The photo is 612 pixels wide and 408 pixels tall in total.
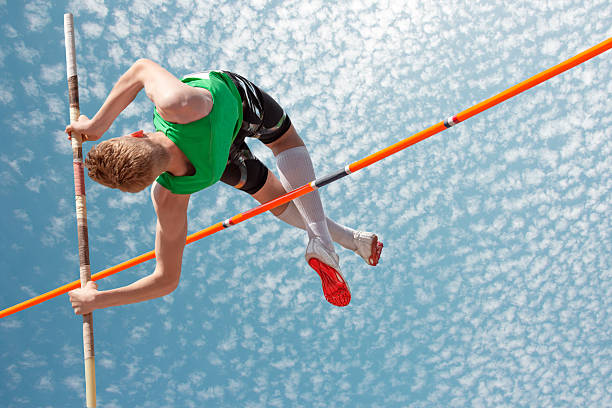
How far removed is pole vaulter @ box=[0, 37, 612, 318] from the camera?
3.33 metres

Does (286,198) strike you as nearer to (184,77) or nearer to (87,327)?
(184,77)

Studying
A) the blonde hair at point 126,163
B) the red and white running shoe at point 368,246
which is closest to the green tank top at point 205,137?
the blonde hair at point 126,163

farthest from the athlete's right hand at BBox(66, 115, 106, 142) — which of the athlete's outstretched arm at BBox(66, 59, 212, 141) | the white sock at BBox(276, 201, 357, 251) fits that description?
the white sock at BBox(276, 201, 357, 251)

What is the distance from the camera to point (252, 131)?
12.1 ft

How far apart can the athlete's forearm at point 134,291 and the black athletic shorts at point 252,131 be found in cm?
86

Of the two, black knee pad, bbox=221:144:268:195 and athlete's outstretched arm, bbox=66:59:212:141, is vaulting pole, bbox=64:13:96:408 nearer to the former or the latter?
athlete's outstretched arm, bbox=66:59:212:141

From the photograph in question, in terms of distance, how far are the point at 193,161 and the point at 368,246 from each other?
1.81m

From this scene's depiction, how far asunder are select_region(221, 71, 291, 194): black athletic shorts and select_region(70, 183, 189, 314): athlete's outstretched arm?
0.65 meters

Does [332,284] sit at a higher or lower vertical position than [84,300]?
higher

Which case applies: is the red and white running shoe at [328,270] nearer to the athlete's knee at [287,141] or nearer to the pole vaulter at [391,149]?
the pole vaulter at [391,149]

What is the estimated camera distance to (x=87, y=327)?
3.50 meters

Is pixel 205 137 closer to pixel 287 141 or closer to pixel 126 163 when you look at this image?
pixel 126 163

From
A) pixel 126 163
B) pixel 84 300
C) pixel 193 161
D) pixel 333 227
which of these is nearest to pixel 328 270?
pixel 333 227

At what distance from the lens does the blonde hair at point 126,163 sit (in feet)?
8.36
